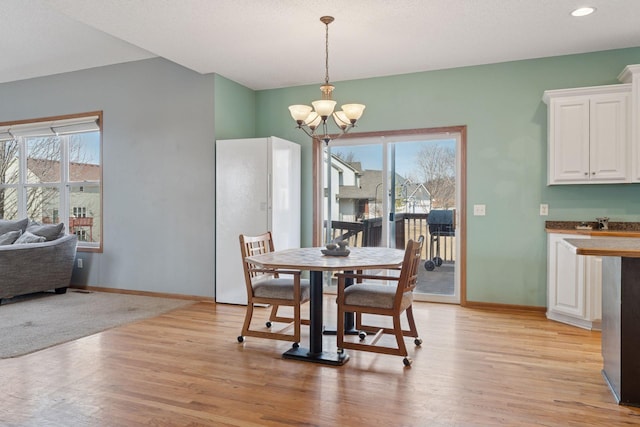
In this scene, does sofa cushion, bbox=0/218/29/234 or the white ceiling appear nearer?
the white ceiling

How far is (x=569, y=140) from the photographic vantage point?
405cm

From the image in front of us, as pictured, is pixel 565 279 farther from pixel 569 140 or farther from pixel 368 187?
pixel 368 187

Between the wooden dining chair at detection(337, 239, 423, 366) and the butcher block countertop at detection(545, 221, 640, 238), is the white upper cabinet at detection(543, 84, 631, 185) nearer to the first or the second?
the butcher block countertop at detection(545, 221, 640, 238)

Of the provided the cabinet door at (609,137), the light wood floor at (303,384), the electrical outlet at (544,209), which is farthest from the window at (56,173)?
the cabinet door at (609,137)

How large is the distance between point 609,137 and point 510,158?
2.93 ft

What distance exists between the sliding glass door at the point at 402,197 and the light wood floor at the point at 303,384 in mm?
1339

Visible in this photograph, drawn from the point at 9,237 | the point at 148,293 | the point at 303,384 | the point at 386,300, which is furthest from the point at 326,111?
the point at 9,237

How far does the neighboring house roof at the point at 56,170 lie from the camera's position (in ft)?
19.2

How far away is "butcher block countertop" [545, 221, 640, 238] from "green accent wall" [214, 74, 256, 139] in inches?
144

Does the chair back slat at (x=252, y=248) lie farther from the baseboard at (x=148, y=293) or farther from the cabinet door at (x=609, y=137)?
the cabinet door at (x=609, y=137)

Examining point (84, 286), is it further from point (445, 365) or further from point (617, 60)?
point (617, 60)

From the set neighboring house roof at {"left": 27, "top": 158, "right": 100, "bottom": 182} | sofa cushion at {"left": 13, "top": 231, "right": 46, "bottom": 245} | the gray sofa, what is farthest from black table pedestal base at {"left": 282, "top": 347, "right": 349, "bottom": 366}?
neighboring house roof at {"left": 27, "top": 158, "right": 100, "bottom": 182}

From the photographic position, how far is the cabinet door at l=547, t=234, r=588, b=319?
151 inches

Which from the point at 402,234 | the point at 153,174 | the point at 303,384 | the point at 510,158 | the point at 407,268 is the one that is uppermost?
the point at 510,158
